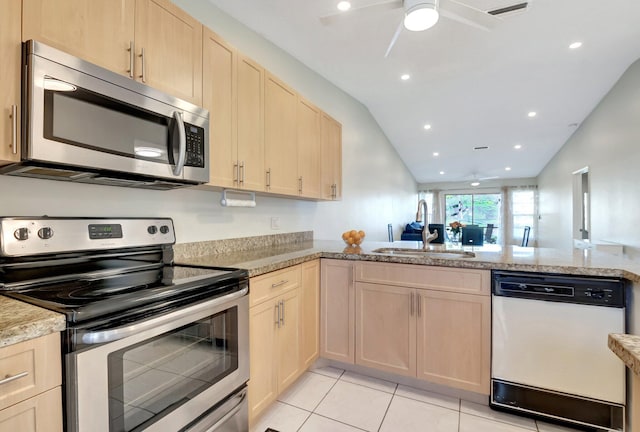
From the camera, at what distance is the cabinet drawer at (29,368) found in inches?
28.9

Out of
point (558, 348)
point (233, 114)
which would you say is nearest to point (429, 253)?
point (558, 348)

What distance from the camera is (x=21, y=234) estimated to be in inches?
46.7

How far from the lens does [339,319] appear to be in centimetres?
229

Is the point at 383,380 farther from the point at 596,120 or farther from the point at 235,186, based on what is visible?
the point at 596,120

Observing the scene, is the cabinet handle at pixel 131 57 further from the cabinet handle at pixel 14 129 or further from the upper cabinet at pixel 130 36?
the cabinet handle at pixel 14 129

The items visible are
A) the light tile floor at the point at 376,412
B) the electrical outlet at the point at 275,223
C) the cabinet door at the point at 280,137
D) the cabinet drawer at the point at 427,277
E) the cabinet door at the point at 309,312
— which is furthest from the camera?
the electrical outlet at the point at 275,223

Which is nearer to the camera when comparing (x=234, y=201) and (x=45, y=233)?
(x=45, y=233)

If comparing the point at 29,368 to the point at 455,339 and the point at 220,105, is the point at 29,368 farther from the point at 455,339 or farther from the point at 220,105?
the point at 455,339

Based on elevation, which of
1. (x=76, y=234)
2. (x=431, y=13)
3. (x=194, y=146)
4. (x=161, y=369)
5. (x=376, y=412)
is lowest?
(x=376, y=412)

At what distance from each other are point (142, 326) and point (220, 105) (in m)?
1.29

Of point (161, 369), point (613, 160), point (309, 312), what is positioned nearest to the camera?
point (161, 369)

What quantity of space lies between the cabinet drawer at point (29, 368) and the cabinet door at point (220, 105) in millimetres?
1078

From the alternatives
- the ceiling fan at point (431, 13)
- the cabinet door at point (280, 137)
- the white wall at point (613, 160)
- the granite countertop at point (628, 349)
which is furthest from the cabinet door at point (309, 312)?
the white wall at point (613, 160)

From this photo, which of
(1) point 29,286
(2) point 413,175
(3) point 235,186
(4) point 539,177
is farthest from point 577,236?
(1) point 29,286
